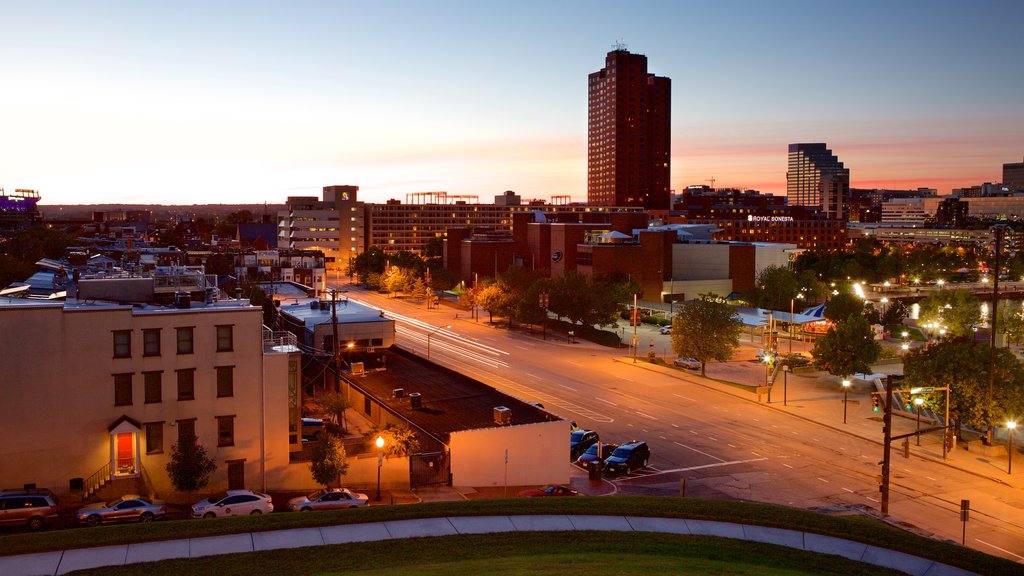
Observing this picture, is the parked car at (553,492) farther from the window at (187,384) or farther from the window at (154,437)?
the window at (154,437)

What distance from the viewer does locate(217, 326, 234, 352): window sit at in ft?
111

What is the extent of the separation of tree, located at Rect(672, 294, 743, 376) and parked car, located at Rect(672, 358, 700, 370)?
59.4 inches

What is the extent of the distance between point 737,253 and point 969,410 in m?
75.6

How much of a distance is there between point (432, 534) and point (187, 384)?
48.3 ft

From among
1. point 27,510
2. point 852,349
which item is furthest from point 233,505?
point 852,349

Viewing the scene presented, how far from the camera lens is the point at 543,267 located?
421 ft

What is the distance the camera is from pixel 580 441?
43.1 meters

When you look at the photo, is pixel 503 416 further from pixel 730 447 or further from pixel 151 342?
pixel 151 342

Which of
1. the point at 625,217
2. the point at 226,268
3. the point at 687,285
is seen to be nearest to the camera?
the point at 226,268

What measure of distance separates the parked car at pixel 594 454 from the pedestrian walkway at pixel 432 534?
14492 millimetres

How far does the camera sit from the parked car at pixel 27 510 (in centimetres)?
2731

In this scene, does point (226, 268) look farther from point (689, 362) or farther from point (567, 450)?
point (567, 450)

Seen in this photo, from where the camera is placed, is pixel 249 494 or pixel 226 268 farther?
pixel 226 268

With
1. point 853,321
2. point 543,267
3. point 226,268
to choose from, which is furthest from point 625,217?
point 853,321
